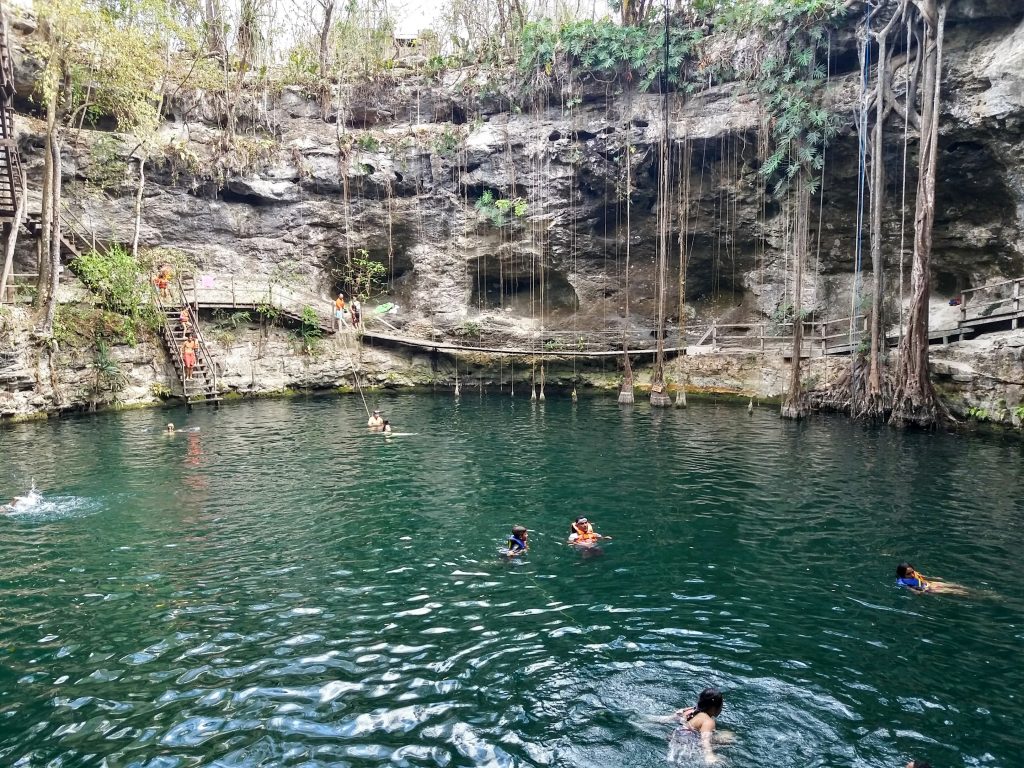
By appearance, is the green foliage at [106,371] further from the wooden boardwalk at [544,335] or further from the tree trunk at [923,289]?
the tree trunk at [923,289]

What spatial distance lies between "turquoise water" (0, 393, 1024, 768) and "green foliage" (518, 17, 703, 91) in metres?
20.7

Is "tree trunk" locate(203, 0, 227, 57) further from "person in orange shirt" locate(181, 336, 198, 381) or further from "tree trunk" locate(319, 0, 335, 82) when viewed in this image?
"person in orange shirt" locate(181, 336, 198, 381)

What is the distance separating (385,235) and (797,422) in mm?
21299

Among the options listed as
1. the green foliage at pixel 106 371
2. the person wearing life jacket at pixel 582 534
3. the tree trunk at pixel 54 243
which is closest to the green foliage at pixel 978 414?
the person wearing life jacket at pixel 582 534

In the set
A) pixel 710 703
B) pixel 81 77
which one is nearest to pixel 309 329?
pixel 81 77

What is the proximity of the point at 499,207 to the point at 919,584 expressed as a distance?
83.9 ft

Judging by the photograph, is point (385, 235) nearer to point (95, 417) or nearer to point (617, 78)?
point (617, 78)

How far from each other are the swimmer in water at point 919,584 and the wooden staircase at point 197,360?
2318 cm

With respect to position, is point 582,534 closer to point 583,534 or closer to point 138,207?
point 583,534

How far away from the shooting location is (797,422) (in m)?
21.0

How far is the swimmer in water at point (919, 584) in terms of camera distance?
8.35 meters

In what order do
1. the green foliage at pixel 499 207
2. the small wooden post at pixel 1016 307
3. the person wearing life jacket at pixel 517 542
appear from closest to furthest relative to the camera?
the person wearing life jacket at pixel 517 542, the small wooden post at pixel 1016 307, the green foliage at pixel 499 207

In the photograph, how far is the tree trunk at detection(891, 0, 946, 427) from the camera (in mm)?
18609

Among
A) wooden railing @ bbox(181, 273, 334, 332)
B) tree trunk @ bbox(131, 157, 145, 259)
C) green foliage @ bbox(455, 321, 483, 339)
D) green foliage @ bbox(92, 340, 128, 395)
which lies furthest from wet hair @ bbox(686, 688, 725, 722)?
green foliage @ bbox(455, 321, 483, 339)
